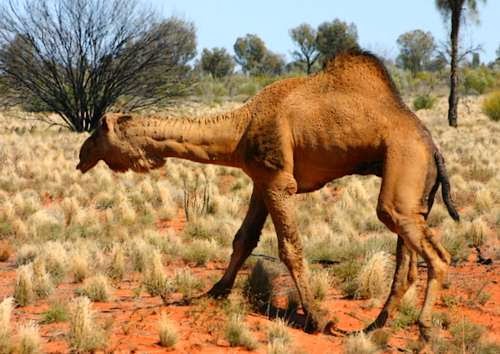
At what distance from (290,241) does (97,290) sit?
2467mm

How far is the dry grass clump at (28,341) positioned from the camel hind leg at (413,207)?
3.37 m

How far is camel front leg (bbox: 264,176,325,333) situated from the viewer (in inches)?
289

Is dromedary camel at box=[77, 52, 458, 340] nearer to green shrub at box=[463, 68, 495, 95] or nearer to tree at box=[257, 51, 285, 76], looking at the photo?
green shrub at box=[463, 68, 495, 95]

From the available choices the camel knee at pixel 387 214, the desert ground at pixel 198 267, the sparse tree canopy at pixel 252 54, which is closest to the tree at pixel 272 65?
the sparse tree canopy at pixel 252 54

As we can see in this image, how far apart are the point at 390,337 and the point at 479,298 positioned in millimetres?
1776

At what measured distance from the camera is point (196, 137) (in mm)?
7691

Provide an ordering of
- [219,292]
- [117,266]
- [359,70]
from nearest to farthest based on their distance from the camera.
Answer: [359,70] → [219,292] → [117,266]

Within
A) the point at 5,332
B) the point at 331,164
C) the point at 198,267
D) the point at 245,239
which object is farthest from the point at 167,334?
the point at 198,267

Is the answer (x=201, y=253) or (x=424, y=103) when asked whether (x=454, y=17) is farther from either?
(x=201, y=253)

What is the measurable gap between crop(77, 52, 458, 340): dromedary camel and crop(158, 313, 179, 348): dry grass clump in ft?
4.62

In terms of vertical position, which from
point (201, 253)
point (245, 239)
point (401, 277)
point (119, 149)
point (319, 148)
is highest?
point (319, 148)

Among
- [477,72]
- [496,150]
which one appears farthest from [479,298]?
[477,72]

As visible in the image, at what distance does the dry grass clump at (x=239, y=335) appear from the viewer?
673 cm

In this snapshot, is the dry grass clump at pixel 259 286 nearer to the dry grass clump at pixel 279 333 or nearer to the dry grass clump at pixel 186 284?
the dry grass clump at pixel 186 284
